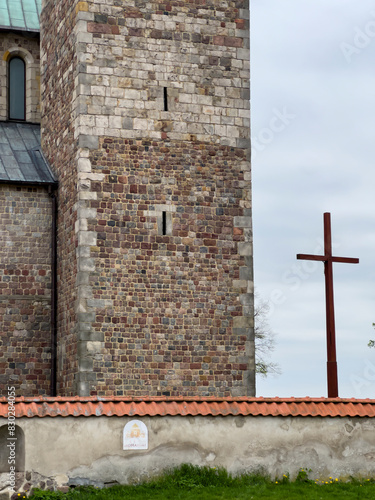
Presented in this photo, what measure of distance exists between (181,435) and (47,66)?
10.8 meters

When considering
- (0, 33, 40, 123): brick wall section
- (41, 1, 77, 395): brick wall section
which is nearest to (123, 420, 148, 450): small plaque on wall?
(41, 1, 77, 395): brick wall section

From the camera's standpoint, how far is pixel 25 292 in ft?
68.2

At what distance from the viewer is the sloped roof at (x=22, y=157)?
21281mm

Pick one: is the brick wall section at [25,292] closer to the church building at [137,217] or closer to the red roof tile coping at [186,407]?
the church building at [137,217]

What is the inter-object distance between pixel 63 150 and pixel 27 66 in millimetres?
4170

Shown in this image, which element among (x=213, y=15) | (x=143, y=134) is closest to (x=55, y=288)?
(x=143, y=134)

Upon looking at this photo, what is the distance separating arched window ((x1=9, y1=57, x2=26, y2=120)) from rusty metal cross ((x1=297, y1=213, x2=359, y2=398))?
9.37m

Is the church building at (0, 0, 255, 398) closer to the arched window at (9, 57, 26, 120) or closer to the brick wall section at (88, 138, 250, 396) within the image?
the brick wall section at (88, 138, 250, 396)

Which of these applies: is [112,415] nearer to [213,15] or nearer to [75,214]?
[75,214]

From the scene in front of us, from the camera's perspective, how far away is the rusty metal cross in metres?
17.1

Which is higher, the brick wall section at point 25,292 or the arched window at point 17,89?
the arched window at point 17,89

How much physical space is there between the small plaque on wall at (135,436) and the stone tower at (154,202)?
14.5ft

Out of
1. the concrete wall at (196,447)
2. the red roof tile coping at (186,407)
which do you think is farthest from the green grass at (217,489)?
the red roof tile coping at (186,407)

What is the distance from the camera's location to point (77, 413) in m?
14.6
